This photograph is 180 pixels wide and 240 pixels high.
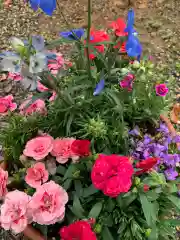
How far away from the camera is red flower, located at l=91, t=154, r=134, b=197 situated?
45.9 inches

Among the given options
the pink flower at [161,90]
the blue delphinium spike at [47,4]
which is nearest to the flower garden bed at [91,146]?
the pink flower at [161,90]

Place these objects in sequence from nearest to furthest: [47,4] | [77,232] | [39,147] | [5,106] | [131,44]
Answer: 1. [47,4]
2. [77,232]
3. [131,44]
4. [39,147]
5. [5,106]

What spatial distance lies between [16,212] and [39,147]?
0.88 ft

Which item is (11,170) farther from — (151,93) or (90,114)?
(151,93)

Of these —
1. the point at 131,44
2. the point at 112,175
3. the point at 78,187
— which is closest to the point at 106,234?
the point at 78,187

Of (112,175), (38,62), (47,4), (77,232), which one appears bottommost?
(77,232)

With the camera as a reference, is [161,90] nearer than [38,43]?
No

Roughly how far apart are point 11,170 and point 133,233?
605mm

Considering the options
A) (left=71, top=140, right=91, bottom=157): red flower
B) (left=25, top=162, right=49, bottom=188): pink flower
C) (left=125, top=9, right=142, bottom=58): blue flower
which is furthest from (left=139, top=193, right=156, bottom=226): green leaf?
(left=125, top=9, right=142, bottom=58): blue flower

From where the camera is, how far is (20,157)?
1520mm

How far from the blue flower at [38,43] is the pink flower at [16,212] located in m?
0.55

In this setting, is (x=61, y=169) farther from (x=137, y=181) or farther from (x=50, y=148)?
(x=137, y=181)

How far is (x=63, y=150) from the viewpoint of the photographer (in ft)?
4.87

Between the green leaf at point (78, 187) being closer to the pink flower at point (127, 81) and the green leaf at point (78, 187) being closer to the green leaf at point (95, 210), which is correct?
the green leaf at point (95, 210)
